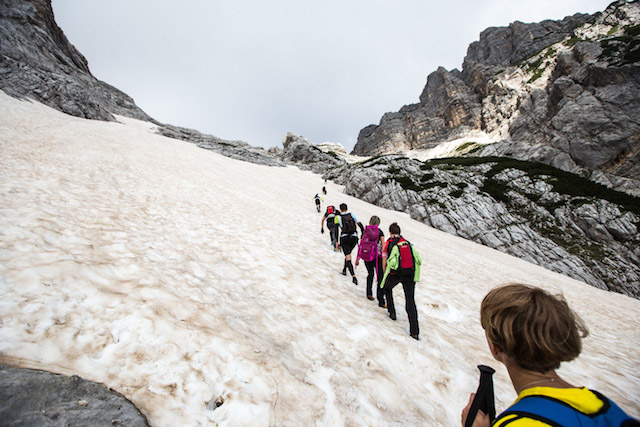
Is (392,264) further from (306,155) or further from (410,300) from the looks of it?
(306,155)

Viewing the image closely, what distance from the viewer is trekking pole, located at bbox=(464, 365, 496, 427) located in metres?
1.73

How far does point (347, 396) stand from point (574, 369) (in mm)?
6412

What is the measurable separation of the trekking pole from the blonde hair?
0.22 metres

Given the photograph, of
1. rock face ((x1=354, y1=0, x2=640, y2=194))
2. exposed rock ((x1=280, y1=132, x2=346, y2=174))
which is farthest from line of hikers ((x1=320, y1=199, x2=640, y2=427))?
exposed rock ((x1=280, y1=132, x2=346, y2=174))

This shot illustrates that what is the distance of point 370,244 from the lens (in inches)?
276

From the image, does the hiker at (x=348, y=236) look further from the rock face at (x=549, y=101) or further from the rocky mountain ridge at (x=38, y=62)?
the rock face at (x=549, y=101)

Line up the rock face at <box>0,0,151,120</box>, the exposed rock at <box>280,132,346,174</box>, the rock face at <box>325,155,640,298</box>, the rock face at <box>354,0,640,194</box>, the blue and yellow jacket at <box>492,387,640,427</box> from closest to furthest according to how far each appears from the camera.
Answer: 1. the blue and yellow jacket at <box>492,387,640,427</box>
2. the rock face at <box>325,155,640,298</box>
3. the rock face at <box>0,0,151,120</box>
4. the rock face at <box>354,0,640,194</box>
5. the exposed rock at <box>280,132,346,174</box>

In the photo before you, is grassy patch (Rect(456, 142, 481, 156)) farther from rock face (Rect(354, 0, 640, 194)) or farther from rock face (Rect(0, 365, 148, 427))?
rock face (Rect(0, 365, 148, 427))

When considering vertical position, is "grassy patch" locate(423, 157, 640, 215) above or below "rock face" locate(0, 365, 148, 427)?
above

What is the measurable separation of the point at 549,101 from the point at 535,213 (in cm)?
6185

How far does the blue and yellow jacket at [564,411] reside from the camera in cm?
113

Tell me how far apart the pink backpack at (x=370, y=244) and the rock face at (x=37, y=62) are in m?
46.6

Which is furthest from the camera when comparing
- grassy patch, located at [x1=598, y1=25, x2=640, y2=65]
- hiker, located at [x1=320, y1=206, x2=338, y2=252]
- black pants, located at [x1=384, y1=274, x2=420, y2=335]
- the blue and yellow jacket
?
grassy patch, located at [x1=598, y1=25, x2=640, y2=65]

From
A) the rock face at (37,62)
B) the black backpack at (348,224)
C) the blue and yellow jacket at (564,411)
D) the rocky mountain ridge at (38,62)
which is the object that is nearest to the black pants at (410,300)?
the black backpack at (348,224)
